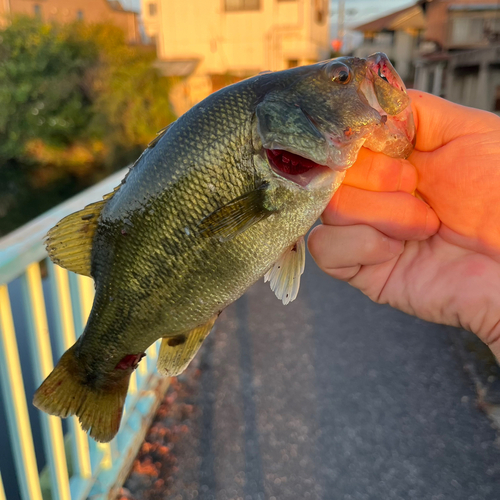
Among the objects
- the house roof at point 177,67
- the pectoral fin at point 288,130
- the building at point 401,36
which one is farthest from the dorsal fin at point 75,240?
the building at point 401,36

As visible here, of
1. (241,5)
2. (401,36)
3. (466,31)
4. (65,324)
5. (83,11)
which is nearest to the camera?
(65,324)

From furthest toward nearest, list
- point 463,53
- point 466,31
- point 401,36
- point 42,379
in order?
point 401,36 → point 466,31 → point 463,53 → point 42,379

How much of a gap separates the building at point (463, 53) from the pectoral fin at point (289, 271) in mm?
10112

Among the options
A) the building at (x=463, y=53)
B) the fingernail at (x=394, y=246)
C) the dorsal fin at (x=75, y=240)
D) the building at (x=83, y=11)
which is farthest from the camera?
the building at (x=83, y=11)

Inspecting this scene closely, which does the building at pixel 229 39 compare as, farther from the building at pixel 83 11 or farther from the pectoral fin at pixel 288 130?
the pectoral fin at pixel 288 130

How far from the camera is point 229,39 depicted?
1850 centimetres

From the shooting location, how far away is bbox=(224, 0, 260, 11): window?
17859 millimetres

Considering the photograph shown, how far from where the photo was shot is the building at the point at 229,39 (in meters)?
17.9

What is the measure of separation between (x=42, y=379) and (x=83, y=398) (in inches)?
22.7

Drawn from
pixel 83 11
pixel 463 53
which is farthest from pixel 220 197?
pixel 83 11

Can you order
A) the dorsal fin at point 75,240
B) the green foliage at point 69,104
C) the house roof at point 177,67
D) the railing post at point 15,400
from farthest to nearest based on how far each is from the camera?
the house roof at point 177,67 → the green foliage at point 69,104 → the railing post at point 15,400 → the dorsal fin at point 75,240

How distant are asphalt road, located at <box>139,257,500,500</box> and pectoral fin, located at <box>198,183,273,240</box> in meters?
1.88

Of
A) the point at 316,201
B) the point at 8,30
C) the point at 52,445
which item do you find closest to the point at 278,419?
the point at 52,445

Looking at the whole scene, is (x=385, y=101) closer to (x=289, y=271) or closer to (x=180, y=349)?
(x=289, y=271)
